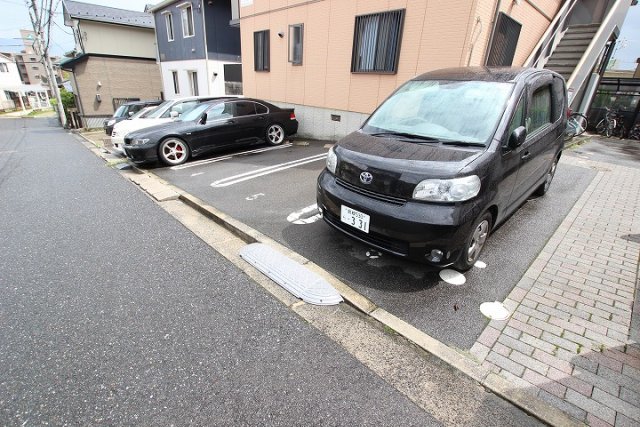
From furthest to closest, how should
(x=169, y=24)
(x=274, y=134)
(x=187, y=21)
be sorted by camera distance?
1. (x=169, y=24)
2. (x=187, y=21)
3. (x=274, y=134)

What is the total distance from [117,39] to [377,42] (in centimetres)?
2146

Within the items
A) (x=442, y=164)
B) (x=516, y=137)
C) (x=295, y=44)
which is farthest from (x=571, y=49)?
(x=442, y=164)

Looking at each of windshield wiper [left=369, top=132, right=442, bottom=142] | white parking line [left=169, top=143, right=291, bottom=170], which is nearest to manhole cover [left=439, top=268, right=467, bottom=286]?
windshield wiper [left=369, top=132, right=442, bottom=142]

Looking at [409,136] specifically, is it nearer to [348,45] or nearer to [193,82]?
[348,45]

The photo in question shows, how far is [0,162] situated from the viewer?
29.8 ft

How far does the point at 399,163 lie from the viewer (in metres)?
2.64

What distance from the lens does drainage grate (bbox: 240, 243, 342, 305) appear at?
105 inches

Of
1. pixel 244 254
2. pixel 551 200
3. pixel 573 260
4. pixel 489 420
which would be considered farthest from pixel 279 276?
pixel 551 200

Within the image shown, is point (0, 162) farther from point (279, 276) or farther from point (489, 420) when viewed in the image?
point (489, 420)

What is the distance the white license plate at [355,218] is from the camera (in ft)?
8.98

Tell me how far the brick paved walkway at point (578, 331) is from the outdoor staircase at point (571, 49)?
23.0ft

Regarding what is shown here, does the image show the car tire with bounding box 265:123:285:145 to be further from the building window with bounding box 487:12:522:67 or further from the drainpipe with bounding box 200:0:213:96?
the drainpipe with bounding box 200:0:213:96

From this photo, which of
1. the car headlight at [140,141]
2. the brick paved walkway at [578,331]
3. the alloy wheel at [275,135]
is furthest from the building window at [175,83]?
the brick paved walkway at [578,331]

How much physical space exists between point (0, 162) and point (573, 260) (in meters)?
13.4
